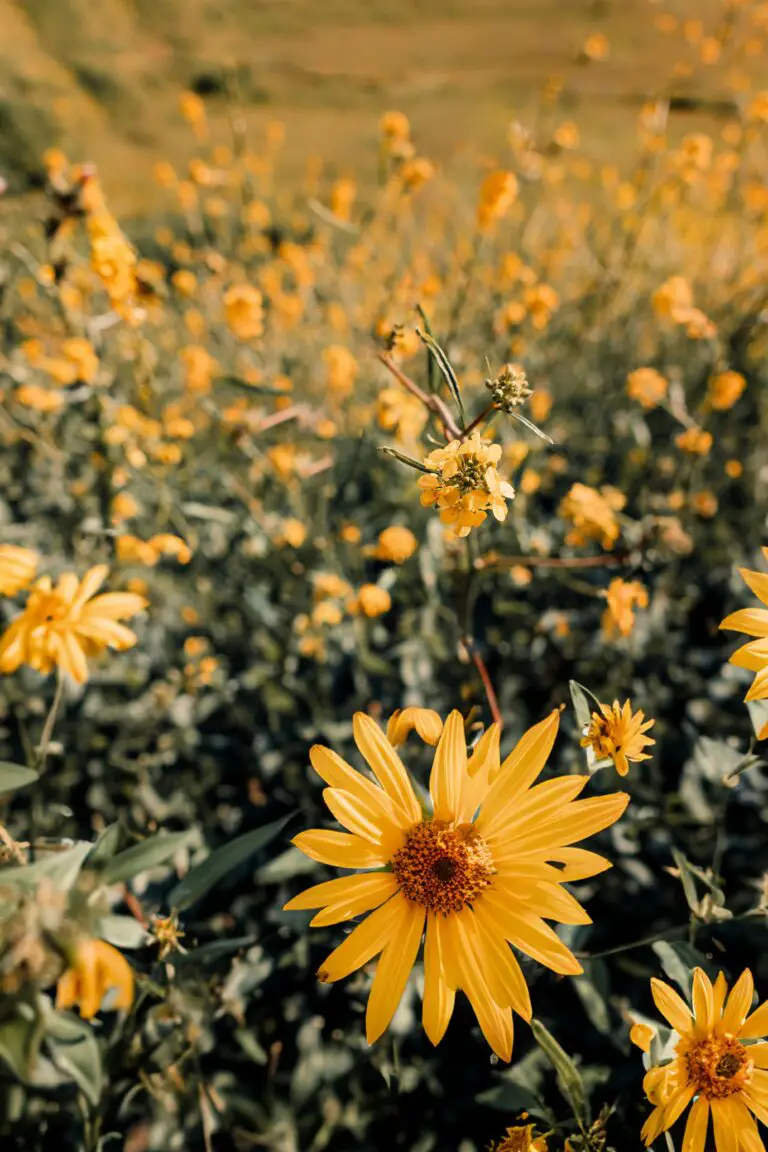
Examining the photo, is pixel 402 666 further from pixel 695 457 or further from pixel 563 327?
pixel 563 327

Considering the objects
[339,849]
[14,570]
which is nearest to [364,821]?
[339,849]

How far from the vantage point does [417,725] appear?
66 cm

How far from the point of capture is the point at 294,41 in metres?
7.96

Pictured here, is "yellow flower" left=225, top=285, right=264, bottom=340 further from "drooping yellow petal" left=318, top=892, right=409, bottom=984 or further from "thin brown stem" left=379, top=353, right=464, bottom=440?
"drooping yellow petal" left=318, top=892, right=409, bottom=984

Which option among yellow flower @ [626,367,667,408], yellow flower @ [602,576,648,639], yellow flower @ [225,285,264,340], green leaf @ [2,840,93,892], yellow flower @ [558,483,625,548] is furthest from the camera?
yellow flower @ [626,367,667,408]

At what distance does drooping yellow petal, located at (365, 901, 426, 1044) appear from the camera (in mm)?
564

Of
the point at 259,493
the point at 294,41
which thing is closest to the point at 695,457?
the point at 259,493

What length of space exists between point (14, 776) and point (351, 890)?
297mm

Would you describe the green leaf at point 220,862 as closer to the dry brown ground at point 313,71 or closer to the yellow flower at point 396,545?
the yellow flower at point 396,545

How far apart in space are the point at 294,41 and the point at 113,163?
3631 millimetres

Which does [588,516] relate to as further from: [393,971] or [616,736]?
[393,971]

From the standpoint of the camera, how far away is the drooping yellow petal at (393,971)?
0.56 m

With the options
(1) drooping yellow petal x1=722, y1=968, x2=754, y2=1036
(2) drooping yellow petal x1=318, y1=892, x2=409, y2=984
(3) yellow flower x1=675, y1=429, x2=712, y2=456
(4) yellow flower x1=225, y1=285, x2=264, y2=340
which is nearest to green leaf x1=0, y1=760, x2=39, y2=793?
(2) drooping yellow petal x1=318, y1=892, x2=409, y2=984

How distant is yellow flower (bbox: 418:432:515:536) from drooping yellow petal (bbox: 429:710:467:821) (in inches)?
6.6
